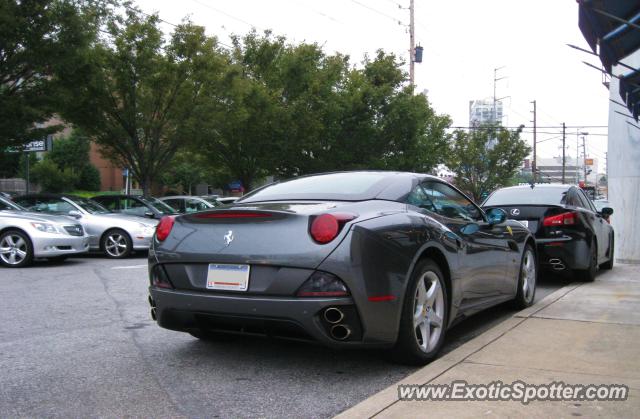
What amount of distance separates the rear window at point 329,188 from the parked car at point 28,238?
273 inches

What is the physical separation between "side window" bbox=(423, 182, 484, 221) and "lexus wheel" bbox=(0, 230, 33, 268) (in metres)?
8.00

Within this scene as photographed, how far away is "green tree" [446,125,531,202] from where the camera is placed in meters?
38.5

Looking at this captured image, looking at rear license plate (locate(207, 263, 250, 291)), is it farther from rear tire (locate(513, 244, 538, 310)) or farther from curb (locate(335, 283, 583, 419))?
rear tire (locate(513, 244, 538, 310))

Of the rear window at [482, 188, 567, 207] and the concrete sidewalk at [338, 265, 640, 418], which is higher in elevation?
the rear window at [482, 188, 567, 207]

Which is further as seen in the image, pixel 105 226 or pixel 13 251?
pixel 105 226

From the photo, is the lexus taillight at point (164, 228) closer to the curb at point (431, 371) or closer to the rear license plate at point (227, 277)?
the rear license plate at point (227, 277)

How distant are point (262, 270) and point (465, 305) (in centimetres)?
192

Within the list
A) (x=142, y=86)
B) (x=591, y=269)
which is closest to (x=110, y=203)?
(x=142, y=86)

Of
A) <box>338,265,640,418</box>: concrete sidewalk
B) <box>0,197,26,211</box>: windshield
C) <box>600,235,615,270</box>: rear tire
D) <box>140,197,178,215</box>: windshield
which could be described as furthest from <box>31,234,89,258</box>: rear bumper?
<box>600,235,615,270</box>: rear tire

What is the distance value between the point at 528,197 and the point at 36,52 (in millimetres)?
11877

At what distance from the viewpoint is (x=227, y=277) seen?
4.09 meters

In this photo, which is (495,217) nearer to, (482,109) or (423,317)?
(423,317)

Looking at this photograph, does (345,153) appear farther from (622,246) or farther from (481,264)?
(481,264)

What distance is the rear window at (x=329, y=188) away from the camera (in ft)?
15.2
